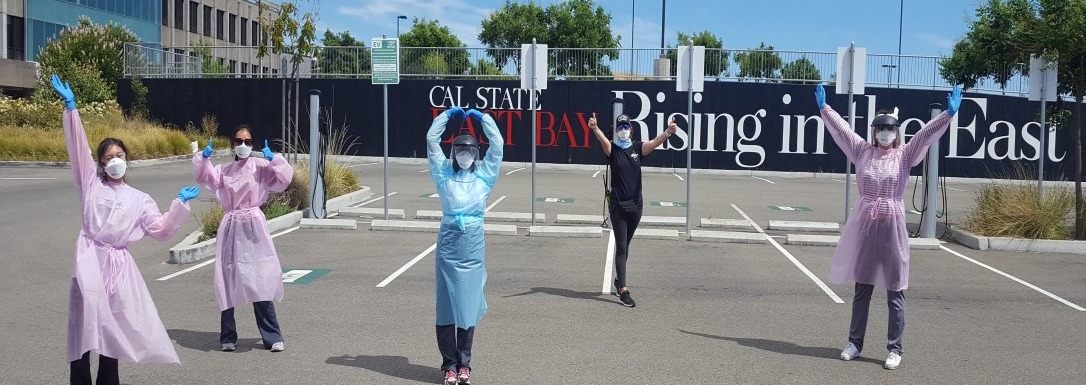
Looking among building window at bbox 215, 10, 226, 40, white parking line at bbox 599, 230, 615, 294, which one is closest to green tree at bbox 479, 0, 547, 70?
building window at bbox 215, 10, 226, 40

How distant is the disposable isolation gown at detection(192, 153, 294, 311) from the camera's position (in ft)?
23.9

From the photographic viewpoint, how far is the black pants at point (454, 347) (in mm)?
6391

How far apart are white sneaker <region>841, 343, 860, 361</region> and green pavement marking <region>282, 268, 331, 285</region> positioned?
5.64 m

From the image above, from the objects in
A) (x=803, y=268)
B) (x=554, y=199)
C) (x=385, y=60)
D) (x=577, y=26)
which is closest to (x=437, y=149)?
(x=803, y=268)

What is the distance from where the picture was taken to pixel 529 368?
6.90 m

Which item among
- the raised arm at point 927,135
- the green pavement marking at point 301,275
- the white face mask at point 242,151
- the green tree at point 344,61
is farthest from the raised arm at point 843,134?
the green tree at point 344,61

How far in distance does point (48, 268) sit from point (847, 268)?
8725 millimetres

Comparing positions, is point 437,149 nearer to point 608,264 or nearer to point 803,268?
point 608,264

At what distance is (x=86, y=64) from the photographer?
3681 cm

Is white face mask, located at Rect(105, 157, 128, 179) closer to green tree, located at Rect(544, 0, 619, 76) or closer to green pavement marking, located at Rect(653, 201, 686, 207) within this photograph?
green pavement marking, located at Rect(653, 201, 686, 207)

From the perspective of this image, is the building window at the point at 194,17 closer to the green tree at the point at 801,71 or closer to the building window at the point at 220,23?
the building window at the point at 220,23

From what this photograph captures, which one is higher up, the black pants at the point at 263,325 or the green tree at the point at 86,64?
the green tree at the point at 86,64

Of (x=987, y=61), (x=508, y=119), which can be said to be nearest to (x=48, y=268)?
(x=987, y=61)

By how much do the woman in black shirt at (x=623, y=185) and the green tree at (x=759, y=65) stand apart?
2164cm
